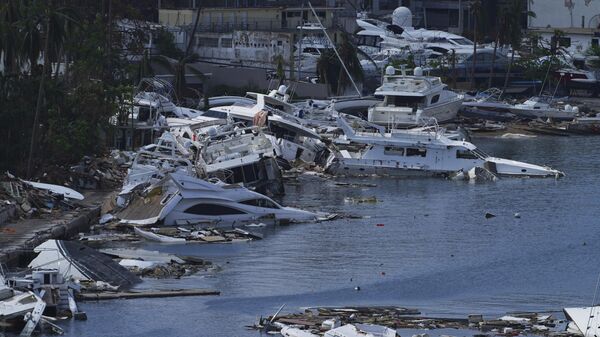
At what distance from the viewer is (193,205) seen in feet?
154

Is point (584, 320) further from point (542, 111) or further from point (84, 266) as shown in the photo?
point (542, 111)

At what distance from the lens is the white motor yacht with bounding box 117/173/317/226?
46594 mm

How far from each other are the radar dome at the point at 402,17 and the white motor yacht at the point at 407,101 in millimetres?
31176

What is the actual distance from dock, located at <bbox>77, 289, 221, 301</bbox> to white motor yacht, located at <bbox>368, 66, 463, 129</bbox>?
1358 inches

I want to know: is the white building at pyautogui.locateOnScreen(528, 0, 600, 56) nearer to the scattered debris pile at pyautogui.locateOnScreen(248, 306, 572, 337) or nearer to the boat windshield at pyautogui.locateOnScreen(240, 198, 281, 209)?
the boat windshield at pyautogui.locateOnScreen(240, 198, 281, 209)

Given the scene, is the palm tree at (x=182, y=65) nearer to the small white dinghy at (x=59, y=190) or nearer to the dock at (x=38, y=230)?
the small white dinghy at (x=59, y=190)

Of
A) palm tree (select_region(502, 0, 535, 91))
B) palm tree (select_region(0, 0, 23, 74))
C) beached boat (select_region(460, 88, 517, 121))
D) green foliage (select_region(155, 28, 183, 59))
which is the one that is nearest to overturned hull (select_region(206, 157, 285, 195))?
palm tree (select_region(0, 0, 23, 74))

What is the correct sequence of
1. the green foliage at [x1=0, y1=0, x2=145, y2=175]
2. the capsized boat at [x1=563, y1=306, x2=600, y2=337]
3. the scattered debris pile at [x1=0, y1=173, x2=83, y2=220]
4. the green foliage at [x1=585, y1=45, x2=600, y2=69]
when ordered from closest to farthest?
the capsized boat at [x1=563, y1=306, x2=600, y2=337], the scattered debris pile at [x1=0, y1=173, x2=83, y2=220], the green foliage at [x1=0, y1=0, x2=145, y2=175], the green foliage at [x1=585, y1=45, x2=600, y2=69]

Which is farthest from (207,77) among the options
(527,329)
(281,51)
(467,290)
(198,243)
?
(527,329)

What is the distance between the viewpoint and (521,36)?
330 ft

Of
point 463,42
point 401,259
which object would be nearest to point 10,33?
point 401,259

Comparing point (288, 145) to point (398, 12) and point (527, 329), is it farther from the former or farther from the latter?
point (398, 12)

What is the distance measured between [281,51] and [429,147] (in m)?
30.3

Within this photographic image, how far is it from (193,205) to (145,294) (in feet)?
34.3
